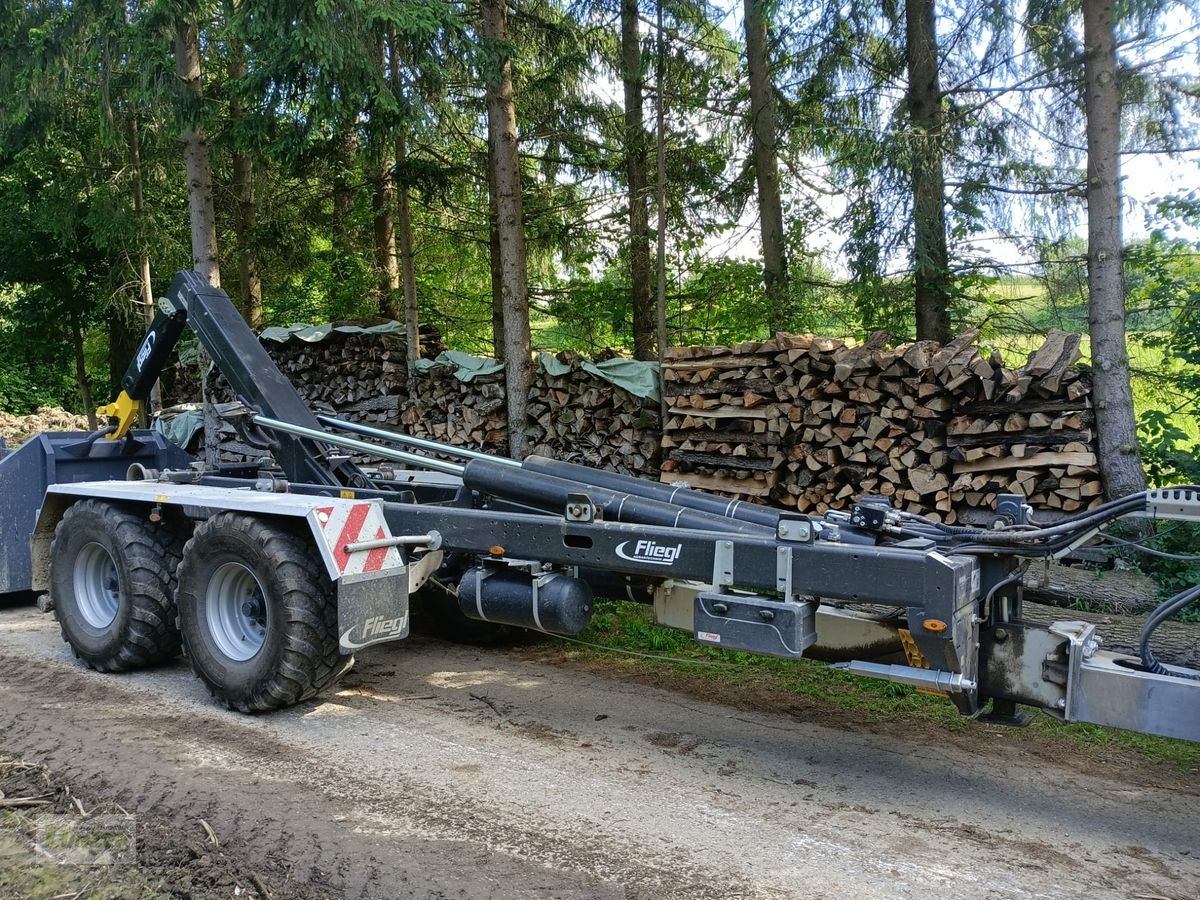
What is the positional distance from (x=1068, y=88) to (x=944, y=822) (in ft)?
29.0

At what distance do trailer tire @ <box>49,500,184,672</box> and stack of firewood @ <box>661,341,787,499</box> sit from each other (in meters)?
5.74

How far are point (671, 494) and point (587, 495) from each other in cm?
55

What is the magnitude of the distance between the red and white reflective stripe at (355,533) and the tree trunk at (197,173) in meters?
7.74

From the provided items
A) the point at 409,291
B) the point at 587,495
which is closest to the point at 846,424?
the point at 587,495

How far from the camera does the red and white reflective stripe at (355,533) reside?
545 cm

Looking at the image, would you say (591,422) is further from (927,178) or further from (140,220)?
(140,220)

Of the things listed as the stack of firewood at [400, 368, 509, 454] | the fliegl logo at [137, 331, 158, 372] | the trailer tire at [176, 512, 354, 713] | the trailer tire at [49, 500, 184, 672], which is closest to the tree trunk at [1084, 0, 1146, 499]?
the trailer tire at [176, 512, 354, 713]

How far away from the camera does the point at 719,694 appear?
621cm

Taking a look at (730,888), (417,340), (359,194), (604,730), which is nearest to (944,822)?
(730,888)

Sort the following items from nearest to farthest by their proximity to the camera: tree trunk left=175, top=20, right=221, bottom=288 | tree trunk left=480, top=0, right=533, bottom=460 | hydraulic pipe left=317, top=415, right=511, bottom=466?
1. hydraulic pipe left=317, top=415, right=511, bottom=466
2. tree trunk left=480, top=0, right=533, bottom=460
3. tree trunk left=175, top=20, right=221, bottom=288

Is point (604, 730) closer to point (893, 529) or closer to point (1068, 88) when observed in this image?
point (893, 529)

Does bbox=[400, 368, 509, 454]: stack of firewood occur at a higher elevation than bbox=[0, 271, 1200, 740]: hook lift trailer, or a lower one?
higher

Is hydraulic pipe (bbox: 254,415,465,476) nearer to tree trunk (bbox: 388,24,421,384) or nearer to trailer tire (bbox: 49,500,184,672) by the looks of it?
trailer tire (bbox: 49,500,184,672)

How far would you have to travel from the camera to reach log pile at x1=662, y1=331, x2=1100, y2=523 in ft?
28.3
